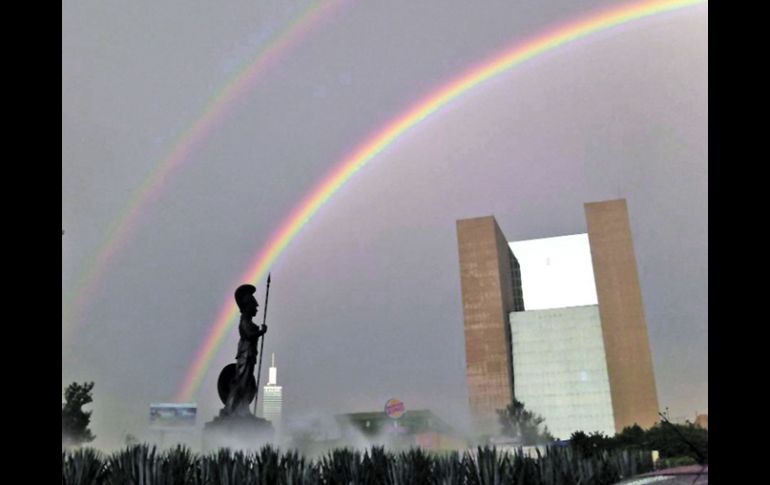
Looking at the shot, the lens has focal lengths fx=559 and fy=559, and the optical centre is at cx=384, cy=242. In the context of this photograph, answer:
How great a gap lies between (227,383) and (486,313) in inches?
3576

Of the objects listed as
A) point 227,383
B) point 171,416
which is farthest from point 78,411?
point 227,383

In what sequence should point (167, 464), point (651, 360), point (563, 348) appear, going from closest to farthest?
point (167, 464)
point (651, 360)
point (563, 348)

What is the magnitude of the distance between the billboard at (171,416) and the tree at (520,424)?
176ft

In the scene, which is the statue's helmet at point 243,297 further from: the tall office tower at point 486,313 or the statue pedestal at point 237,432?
the tall office tower at point 486,313

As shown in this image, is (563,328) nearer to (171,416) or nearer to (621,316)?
(621,316)

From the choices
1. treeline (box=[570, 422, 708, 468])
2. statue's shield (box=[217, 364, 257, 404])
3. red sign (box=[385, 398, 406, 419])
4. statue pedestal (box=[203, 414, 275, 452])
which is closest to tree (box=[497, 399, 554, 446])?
treeline (box=[570, 422, 708, 468])

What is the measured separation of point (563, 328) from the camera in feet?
366

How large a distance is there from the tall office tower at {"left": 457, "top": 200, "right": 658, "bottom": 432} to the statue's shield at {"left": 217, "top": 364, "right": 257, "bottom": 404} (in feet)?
287

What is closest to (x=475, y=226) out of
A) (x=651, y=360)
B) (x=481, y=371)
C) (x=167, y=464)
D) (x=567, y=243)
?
(x=567, y=243)

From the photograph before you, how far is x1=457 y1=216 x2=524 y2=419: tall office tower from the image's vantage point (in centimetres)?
10500

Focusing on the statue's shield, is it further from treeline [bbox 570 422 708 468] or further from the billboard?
the billboard

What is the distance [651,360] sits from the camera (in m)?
101
